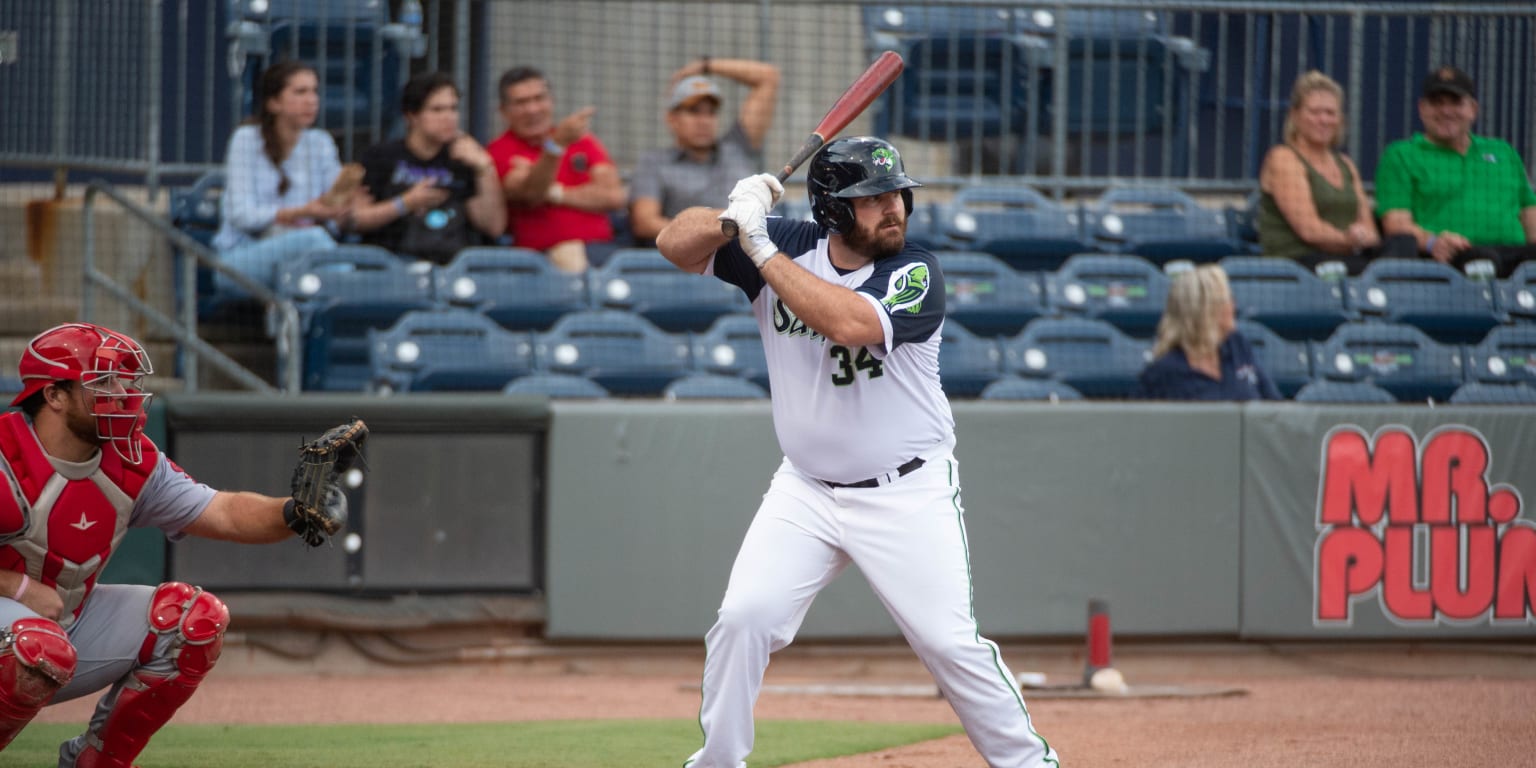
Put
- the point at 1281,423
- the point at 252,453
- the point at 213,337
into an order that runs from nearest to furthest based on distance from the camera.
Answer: the point at 252,453 < the point at 1281,423 < the point at 213,337

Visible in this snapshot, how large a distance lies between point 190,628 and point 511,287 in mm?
3900

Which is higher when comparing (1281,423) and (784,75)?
(784,75)

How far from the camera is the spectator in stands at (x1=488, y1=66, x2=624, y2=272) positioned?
834cm

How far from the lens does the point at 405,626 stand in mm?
7078

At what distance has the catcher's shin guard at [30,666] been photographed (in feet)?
13.0

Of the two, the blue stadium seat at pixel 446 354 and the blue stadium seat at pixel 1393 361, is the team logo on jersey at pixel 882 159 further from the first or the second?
the blue stadium seat at pixel 1393 361

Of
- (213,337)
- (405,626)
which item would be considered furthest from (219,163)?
(405,626)

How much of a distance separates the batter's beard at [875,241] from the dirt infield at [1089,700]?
178 cm

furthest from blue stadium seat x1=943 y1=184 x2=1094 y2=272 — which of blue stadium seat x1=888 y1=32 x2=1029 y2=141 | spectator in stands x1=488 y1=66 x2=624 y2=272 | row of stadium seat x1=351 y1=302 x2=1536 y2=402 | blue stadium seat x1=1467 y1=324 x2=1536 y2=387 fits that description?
blue stadium seat x1=1467 y1=324 x2=1536 y2=387

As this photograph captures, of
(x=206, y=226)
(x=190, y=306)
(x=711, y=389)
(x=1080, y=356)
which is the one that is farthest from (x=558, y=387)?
(x=1080, y=356)

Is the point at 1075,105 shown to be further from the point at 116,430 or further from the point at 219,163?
the point at 116,430

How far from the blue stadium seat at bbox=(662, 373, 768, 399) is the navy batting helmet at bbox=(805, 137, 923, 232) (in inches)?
128

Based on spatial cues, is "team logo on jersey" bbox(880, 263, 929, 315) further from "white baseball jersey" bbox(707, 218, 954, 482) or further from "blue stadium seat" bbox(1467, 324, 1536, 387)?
"blue stadium seat" bbox(1467, 324, 1536, 387)

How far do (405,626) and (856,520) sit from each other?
353cm
